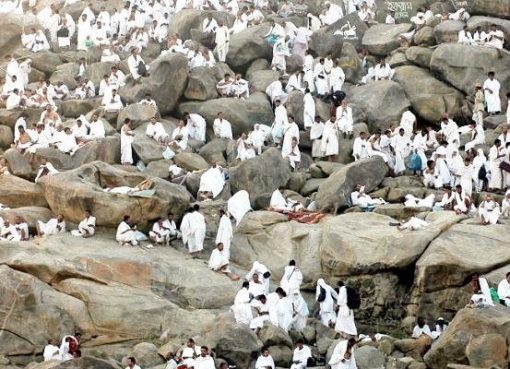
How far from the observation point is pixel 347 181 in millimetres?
27938

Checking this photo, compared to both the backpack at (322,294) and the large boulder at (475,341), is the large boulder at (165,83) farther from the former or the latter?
the large boulder at (475,341)

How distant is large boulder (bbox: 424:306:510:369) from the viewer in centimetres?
2112

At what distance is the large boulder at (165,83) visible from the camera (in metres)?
33.5

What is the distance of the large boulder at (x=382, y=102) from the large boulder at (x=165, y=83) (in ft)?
17.8

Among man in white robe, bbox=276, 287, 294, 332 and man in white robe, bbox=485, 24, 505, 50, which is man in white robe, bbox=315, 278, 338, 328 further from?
man in white robe, bbox=485, 24, 505, 50

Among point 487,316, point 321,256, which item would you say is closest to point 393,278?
point 321,256

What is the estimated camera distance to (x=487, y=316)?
848 inches

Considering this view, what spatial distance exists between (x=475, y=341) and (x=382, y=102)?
44.5 ft

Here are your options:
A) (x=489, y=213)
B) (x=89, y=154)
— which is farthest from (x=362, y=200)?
(x=89, y=154)

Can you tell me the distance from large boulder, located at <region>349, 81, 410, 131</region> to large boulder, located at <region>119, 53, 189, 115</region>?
541cm

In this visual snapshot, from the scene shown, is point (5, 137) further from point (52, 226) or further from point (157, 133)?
point (52, 226)

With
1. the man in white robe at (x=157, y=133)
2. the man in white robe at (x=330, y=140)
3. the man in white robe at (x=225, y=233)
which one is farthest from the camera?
the man in white robe at (x=157, y=133)

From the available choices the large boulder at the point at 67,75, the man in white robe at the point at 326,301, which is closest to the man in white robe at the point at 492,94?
the man in white robe at the point at 326,301

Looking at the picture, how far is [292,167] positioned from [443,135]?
4.39 m
